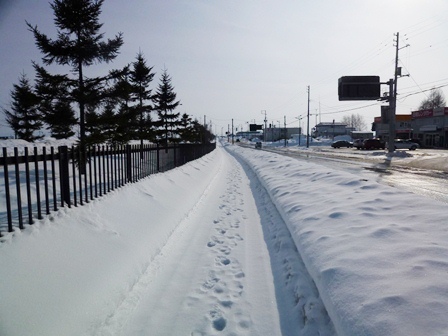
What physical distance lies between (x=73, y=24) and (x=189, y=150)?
9134 millimetres

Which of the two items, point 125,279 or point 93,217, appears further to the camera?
point 93,217

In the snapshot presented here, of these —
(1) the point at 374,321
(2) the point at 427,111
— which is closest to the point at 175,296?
(1) the point at 374,321

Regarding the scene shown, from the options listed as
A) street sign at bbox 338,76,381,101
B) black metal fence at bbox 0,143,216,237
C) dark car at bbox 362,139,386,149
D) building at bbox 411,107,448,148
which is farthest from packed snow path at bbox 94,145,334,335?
building at bbox 411,107,448,148

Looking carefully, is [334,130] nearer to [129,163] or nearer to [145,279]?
[129,163]

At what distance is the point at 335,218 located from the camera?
5.39 metres

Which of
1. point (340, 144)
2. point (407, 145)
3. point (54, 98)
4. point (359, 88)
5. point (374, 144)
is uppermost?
point (359, 88)

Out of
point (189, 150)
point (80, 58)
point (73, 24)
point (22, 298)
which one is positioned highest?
point (73, 24)

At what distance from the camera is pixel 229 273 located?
4195 millimetres

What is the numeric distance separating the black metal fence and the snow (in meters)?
0.40

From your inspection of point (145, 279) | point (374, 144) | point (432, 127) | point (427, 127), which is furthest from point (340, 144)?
point (145, 279)

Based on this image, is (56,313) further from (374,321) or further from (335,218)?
(335,218)

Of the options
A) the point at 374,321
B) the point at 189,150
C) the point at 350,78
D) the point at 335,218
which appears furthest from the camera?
the point at 350,78

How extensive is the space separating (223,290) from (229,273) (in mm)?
479

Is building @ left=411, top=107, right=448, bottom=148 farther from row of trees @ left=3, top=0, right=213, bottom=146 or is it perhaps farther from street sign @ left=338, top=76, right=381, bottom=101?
row of trees @ left=3, top=0, right=213, bottom=146
